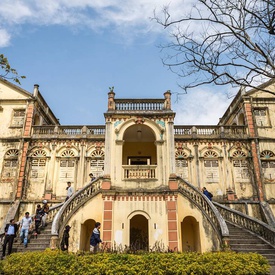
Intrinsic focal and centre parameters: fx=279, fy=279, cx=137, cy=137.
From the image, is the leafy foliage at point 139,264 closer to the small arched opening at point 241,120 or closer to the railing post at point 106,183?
the railing post at point 106,183

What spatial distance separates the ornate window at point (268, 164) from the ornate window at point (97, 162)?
12.1m

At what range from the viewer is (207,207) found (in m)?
13.6

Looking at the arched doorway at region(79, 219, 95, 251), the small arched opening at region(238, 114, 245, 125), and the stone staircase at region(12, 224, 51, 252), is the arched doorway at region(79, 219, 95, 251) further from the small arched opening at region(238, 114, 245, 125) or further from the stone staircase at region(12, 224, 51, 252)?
the small arched opening at region(238, 114, 245, 125)

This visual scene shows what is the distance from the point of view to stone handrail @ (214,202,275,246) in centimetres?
1305

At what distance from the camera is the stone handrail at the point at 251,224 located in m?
13.0

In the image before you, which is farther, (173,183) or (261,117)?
(261,117)

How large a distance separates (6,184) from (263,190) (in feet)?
60.4

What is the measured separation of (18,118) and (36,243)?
41.6 feet

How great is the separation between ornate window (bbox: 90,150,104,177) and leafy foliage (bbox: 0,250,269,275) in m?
11.6

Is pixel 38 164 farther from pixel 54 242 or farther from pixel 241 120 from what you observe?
pixel 241 120

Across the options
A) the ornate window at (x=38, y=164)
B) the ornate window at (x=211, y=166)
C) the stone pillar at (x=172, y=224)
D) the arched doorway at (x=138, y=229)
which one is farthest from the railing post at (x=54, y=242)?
the ornate window at (x=211, y=166)

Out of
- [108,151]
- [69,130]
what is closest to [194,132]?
[108,151]

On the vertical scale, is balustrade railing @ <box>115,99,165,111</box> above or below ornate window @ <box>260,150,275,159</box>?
above

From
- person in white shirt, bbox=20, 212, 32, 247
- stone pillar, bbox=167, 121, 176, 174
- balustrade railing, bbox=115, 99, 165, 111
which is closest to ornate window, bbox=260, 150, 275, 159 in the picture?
stone pillar, bbox=167, 121, 176, 174
